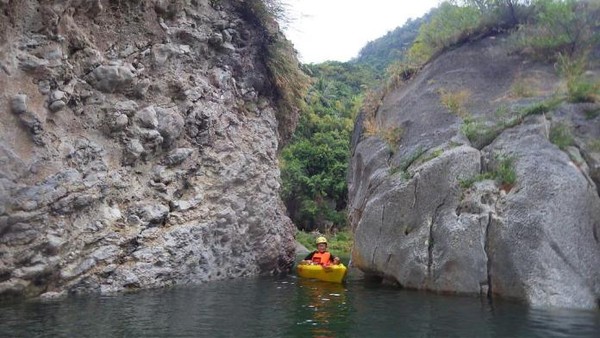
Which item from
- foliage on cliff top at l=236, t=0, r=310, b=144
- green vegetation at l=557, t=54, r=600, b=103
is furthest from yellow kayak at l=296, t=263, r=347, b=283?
green vegetation at l=557, t=54, r=600, b=103

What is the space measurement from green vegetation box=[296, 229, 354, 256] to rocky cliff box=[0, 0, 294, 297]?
1109 centimetres

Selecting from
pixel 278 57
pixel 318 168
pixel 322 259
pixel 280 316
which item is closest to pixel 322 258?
pixel 322 259

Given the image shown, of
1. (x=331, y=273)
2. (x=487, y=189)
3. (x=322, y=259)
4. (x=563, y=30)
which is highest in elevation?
(x=563, y=30)

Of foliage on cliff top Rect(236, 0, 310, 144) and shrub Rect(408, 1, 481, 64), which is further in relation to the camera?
shrub Rect(408, 1, 481, 64)

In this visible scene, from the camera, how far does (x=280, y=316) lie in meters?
7.67

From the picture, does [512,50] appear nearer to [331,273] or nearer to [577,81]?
[577,81]

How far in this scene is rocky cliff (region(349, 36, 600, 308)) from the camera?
31.0 feet

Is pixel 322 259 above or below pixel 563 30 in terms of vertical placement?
below

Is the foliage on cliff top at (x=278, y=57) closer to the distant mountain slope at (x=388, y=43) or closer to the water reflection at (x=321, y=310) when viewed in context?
the water reflection at (x=321, y=310)

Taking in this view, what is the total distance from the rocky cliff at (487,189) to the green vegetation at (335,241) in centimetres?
1145

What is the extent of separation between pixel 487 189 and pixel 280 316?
17.3ft

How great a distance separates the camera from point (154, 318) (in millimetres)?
7250

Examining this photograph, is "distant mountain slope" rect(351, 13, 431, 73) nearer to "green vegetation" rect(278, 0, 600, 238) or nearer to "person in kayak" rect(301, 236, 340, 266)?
"green vegetation" rect(278, 0, 600, 238)

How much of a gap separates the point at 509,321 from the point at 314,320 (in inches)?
104
